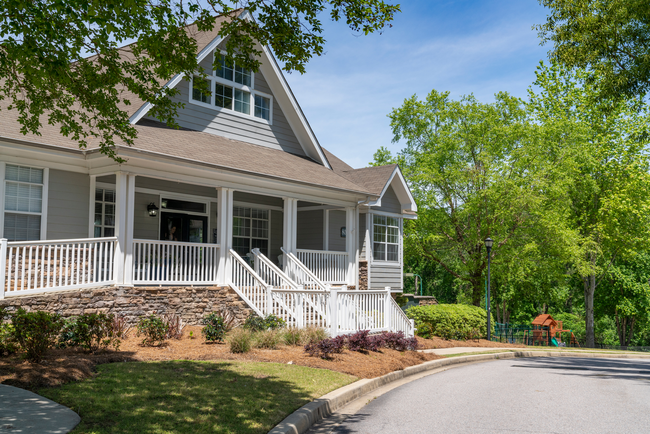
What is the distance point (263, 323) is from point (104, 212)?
5390 mm

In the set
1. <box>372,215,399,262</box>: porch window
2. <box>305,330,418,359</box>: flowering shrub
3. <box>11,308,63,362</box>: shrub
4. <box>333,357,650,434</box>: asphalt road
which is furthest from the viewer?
<box>372,215,399,262</box>: porch window

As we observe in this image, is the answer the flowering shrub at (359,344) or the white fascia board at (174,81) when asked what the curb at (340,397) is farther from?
the white fascia board at (174,81)

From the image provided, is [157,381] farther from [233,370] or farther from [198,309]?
[198,309]

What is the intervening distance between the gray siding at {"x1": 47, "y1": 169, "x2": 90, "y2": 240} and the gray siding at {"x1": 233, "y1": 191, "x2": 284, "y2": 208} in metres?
5.30

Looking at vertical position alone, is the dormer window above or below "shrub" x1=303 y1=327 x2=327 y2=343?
above

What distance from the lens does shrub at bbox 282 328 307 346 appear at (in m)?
12.2

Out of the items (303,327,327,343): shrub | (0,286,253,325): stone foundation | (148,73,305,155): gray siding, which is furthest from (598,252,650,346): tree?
(0,286,253,325): stone foundation

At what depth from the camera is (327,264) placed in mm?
18406

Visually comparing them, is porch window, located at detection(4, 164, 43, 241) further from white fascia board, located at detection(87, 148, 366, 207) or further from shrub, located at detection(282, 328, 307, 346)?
shrub, located at detection(282, 328, 307, 346)

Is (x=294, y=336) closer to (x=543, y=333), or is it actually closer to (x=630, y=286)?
(x=543, y=333)

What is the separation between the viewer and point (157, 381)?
7.58 m

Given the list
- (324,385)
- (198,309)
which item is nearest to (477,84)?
(198,309)

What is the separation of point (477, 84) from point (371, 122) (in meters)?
7.41

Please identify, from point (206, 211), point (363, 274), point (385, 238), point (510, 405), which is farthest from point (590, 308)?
point (510, 405)
